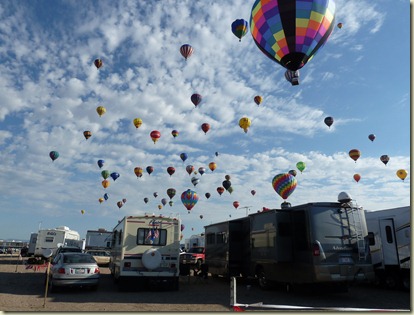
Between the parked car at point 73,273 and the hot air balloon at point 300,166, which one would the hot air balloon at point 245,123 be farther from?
the parked car at point 73,273

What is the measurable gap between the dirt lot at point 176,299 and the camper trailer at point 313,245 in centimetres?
69

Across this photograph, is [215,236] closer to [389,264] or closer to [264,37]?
[389,264]

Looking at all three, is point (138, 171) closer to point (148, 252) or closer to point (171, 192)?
point (171, 192)

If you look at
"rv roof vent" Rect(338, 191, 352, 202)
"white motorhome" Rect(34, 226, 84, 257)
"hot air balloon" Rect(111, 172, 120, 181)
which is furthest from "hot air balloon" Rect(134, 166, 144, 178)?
"rv roof vent" Rect(338, 191, 352, 202)

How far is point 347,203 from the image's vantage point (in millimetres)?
12227

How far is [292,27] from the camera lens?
13031 millimetres

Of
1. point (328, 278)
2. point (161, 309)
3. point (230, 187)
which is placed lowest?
point (161, 309)

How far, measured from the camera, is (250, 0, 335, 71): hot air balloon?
41.9 ft

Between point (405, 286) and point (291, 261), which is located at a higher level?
point (291, 261)

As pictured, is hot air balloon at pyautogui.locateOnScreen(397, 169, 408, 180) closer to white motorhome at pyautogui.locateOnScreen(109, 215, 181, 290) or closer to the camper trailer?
the camper trailer

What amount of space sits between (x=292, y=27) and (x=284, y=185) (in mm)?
15248

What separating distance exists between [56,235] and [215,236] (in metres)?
18.6

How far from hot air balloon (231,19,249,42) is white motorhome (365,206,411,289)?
1306 centimetres

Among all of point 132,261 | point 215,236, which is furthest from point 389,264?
point 132,261
